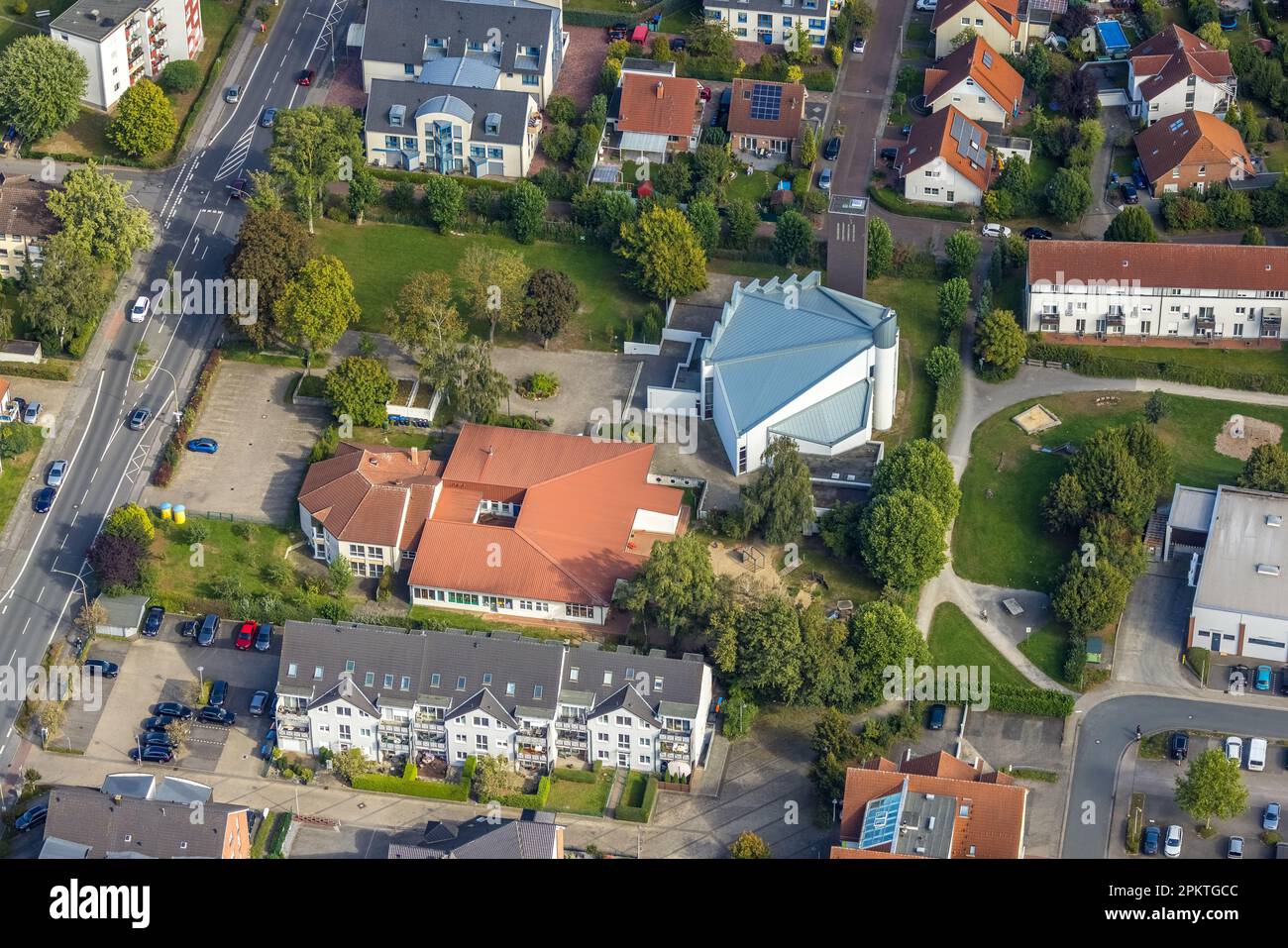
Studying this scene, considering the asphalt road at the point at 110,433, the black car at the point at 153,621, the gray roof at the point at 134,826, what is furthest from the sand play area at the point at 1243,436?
the gray roof at the point at 134,826

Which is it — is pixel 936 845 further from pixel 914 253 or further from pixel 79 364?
pixel 79 364

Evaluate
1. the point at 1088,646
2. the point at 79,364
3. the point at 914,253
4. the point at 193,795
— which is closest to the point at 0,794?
the point at 193,795

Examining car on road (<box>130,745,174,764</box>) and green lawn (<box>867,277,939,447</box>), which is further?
green lawn (<box>867,277,939,447</box>)

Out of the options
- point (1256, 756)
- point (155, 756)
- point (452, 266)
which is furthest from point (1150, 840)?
point (452, 266)

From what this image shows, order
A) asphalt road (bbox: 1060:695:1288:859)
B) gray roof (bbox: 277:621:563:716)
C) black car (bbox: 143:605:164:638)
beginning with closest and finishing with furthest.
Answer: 1. asphalt road (bbox: 1060:695:1288:859)
2. gray roof (bbox: 277:621:563:716)
3. black car (bbox: 143:605:164:638)

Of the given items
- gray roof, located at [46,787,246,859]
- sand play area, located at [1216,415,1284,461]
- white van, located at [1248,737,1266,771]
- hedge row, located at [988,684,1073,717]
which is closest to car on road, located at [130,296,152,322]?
gray roof, located at [46,787,246,859]

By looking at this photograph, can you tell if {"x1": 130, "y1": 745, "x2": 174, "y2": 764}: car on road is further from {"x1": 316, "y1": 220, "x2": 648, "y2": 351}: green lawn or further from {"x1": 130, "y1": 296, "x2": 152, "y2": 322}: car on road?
{"x1": 130, "y1": 296, "x2": 152, "y2": 322}: car on road

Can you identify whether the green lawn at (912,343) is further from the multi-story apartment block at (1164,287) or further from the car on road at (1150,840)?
the car on road at (1150,840)
